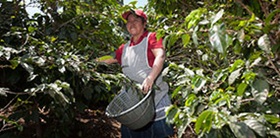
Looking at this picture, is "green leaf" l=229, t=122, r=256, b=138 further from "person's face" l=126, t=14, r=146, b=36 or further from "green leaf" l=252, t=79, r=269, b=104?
"person's face" l=126, t=14, r=146, b=36

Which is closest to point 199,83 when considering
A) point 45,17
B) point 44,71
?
point 44,71

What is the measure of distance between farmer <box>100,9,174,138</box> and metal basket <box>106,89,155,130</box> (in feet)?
0.23

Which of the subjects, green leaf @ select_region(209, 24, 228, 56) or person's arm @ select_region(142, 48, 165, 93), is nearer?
green leaf @ select_region(209, 24, 228, 56)

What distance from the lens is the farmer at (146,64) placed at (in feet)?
5.89

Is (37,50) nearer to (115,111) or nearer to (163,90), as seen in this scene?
(115,111)

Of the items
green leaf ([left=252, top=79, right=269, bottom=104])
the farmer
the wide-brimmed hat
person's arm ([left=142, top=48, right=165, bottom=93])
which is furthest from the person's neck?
green leaf ([left=252, top=79, right=269, bottom=104])

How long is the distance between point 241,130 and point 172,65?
0.76m

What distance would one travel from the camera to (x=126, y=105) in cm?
193

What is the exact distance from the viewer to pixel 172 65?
61.7 inches

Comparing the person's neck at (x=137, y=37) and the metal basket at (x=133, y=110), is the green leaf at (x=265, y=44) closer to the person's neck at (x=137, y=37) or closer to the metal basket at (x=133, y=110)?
the metal basket at (x=133, y=110)

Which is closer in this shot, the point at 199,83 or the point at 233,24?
the point at 233,24

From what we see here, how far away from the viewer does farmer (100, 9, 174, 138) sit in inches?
70.7

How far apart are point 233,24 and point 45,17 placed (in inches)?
66.6

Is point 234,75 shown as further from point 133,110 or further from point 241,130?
point 133,110
